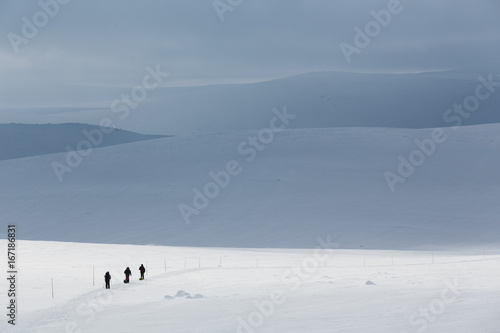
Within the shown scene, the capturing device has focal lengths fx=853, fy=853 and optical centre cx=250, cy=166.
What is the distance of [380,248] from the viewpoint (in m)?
36.8

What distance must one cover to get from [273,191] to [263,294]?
2683 cm

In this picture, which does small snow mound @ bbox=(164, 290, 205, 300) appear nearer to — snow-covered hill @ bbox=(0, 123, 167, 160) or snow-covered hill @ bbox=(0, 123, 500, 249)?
snow-covered hill @ bbox=(0, 123, 500, 249)

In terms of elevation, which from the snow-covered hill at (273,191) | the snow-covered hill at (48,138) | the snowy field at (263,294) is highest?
the snow-covered hill at (48,138)

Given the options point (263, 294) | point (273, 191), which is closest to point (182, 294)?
point (263, 294)

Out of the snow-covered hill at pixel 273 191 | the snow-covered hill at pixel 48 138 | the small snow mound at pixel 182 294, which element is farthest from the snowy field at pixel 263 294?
the snow-covered hill at pixel 48 138

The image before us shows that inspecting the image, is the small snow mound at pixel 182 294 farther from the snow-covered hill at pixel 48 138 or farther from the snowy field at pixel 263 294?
the snow-covered hill at pixel 48 138

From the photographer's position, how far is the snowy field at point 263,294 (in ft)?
59.5

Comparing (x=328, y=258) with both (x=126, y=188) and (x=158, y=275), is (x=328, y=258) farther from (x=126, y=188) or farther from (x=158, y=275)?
(x=126, y=188)

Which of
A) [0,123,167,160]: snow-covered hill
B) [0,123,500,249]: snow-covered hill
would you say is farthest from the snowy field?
[0,123,167,160]: snow-covered hill

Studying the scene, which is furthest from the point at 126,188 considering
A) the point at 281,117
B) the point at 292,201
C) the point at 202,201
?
the point at 281,117

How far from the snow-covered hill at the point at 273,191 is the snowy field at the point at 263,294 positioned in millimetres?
7668

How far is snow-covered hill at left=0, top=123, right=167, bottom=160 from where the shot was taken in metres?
92.6

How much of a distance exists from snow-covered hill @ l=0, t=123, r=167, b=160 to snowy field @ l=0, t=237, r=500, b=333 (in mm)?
61027

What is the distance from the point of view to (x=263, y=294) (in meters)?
22.1
